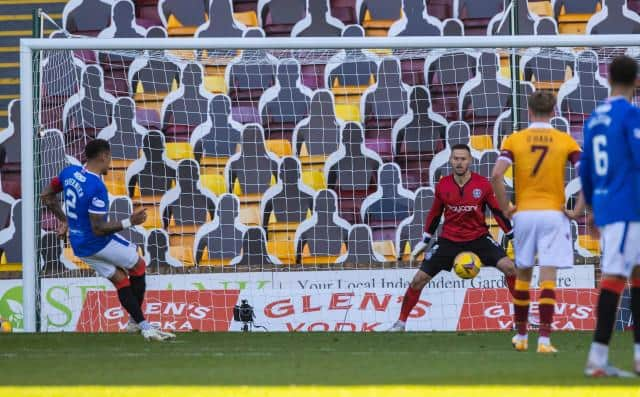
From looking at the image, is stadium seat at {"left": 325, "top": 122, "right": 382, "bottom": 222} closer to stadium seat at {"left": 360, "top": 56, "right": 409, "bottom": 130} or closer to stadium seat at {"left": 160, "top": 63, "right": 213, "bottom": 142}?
stadium seat at {"left": 360, "top": 56, "right": 409, "bottom": 130}

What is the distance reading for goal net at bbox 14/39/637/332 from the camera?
39.7ft

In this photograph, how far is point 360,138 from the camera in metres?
12.6

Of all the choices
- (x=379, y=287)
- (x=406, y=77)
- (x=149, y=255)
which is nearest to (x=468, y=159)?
(x=379, y=287)

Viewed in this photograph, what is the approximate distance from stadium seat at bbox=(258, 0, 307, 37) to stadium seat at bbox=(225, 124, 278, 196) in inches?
45.0

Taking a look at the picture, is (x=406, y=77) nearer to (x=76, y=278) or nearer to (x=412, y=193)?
(x=412, y=193)

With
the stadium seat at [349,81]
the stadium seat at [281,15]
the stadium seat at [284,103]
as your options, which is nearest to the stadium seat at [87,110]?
the stadium seat at [284,103]

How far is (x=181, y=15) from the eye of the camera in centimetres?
1310

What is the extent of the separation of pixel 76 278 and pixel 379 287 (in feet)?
9.50

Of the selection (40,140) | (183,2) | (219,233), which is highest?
(183,2)

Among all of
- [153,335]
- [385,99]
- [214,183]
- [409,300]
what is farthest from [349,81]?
[153,335]

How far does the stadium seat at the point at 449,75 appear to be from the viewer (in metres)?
12.6

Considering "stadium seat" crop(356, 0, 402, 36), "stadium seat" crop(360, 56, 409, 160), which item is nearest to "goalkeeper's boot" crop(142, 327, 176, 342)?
"stadium seat" crop(360, 56, 409, 160)

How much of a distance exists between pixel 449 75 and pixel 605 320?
729 cm

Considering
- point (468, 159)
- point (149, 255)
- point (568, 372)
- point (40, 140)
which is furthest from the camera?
point (149, 255)
